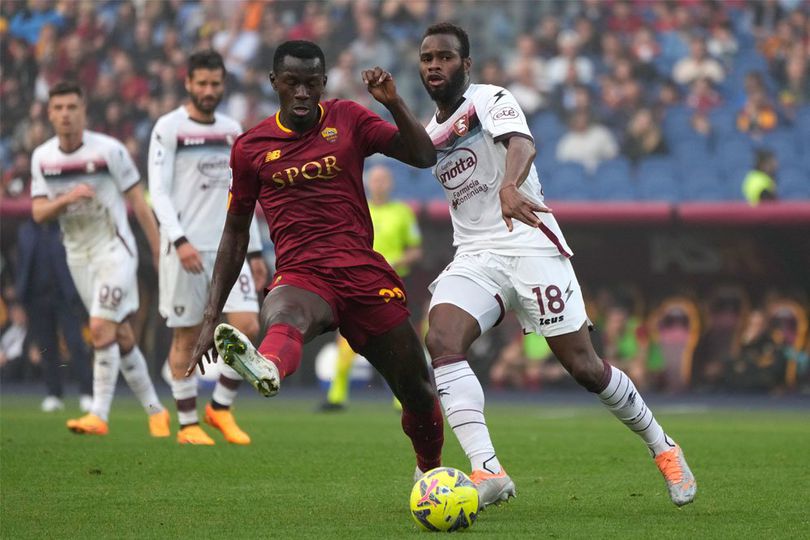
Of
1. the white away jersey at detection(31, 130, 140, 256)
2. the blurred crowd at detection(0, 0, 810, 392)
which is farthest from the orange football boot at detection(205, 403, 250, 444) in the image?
the blurred crowd at detection(0, 0, 810, 392)

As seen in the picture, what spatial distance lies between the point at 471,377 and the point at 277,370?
122 centimetres

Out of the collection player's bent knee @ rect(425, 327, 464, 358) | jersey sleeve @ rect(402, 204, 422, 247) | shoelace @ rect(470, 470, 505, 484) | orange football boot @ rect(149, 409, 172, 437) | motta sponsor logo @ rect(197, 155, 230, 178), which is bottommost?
orange football boot @ rect(149, 409, 172, 437)

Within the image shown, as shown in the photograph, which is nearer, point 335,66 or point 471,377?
point 471,377

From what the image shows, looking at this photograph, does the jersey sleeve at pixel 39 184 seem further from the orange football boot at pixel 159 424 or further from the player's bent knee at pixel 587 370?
the player's bent knee at pixel 587 370

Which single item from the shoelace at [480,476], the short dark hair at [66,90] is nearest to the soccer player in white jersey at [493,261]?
the shoelace at [480,476]

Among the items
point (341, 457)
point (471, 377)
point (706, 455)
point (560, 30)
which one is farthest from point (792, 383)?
point (471, 377)

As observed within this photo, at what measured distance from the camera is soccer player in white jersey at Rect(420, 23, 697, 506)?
659 centimetres

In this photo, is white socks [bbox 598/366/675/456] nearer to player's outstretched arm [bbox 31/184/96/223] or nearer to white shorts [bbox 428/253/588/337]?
white shorts [bbox 428/253/588/337]

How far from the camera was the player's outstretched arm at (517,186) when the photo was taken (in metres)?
6.00

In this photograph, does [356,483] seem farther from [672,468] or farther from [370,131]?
[370,131]

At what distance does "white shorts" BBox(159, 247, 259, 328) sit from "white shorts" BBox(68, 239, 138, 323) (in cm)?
67

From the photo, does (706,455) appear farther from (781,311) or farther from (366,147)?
(781,311)

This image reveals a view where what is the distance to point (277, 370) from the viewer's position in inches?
218

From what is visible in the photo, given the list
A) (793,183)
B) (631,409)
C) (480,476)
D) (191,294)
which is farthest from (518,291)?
(793,183)
